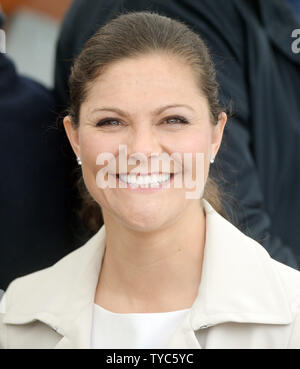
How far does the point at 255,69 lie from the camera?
2.34m

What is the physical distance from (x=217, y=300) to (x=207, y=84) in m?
0.52

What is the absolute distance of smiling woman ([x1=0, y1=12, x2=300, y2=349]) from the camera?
1.53 meters

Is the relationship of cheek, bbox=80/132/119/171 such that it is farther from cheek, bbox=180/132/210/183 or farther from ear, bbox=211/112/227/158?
ear, bbox=211/112/227/158

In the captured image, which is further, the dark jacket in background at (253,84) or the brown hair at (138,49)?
the dark jacket in background at (253,84)

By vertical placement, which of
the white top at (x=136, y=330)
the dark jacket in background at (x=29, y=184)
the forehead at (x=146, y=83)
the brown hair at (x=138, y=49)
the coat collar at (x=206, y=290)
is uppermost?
the brown hair at (x=138, y=49)

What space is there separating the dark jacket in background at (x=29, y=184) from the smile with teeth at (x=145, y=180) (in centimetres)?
70

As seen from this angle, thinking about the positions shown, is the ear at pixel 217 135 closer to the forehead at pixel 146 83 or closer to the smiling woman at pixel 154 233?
the smiling woman at pixel 154 233

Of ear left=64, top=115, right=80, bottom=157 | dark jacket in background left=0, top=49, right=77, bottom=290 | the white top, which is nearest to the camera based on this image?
the white top

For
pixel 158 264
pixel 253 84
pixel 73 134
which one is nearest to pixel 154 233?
pixel 158 264

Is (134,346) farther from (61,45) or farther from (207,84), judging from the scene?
(61,45)

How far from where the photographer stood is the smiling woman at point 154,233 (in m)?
1.53

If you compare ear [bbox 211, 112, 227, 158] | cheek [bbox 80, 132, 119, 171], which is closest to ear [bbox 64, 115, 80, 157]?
cheek [bbox 80, 132, 119, 171]

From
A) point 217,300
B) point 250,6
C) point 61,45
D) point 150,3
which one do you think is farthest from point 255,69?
point 217,300

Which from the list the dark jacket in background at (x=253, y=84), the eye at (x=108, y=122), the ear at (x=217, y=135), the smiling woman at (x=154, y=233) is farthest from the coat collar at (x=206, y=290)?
the dark jacket in background at (x=253, y=84)
